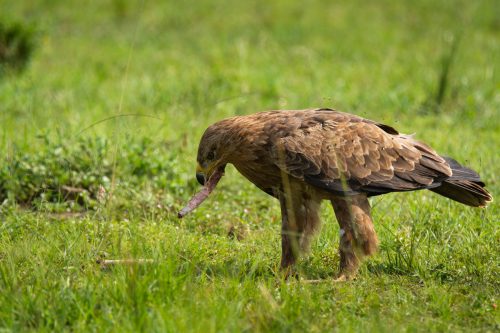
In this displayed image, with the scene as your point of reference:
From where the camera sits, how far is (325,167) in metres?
5.08

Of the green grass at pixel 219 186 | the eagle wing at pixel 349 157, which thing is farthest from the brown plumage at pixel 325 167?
the green grass at pixel 219 186

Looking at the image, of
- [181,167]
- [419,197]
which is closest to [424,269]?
[419,197]

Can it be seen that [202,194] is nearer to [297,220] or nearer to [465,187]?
[297,220]

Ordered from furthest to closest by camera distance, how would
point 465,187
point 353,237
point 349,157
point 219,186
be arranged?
1. point 219,186
2. point 465,187
3. point 349,157
4. point 353,237

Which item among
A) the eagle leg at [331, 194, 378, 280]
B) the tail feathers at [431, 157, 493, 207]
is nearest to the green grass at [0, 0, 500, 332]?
the eagle leg at [331, 194, 378, 280]

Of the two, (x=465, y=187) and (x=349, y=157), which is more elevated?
(x=349, y=157)

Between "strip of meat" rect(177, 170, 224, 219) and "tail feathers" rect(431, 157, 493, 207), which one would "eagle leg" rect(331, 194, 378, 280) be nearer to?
"tail feathers" rect(431, 157, 493, 207)

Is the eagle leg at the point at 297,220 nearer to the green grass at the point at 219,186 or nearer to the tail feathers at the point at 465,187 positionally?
the green grass at the point at 219,186

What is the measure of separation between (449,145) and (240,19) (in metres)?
7.20

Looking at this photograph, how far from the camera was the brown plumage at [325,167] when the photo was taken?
504 cm

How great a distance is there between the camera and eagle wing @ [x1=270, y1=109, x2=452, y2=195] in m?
5.02

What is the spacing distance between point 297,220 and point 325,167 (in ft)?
1.42

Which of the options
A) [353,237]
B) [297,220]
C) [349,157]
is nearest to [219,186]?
[297,220]

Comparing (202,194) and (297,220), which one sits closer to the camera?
(202,194)
